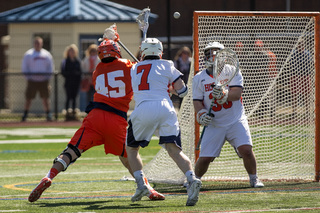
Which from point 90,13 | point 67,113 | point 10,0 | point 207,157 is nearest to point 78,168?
point 207,157

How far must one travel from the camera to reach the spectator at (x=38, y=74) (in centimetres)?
1897

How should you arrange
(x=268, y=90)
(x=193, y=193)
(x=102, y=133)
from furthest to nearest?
1. (x=268, y=90)
2. (x=102, y=133)
3. (x=193, y=193)

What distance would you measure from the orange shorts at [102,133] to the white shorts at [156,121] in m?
0.42

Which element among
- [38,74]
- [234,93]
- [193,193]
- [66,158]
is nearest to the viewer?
[193,193]

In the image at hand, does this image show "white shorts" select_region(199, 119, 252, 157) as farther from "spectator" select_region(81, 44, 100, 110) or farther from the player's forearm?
"spectator" select_region(81, 44, 100, 110)

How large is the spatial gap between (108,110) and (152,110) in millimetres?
680

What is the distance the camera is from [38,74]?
62.6 feet

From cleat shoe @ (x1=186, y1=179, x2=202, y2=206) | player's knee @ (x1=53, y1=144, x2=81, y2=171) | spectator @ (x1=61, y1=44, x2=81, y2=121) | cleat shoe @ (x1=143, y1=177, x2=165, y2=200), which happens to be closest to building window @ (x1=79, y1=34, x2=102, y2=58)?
spectator @ (x1=61, y1=44, x2=81, y2=121)

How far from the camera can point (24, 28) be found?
21.7 m

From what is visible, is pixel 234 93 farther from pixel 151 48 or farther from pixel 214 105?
pixel 151 48

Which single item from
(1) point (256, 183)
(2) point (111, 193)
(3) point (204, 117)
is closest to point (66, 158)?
(2) point (111, 193)

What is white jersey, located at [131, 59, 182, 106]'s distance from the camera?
7.02 m

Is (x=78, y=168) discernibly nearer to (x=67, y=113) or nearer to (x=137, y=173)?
(x=137, y=173)

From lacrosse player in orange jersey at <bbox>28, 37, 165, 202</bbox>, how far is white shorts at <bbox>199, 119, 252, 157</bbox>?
100cm
